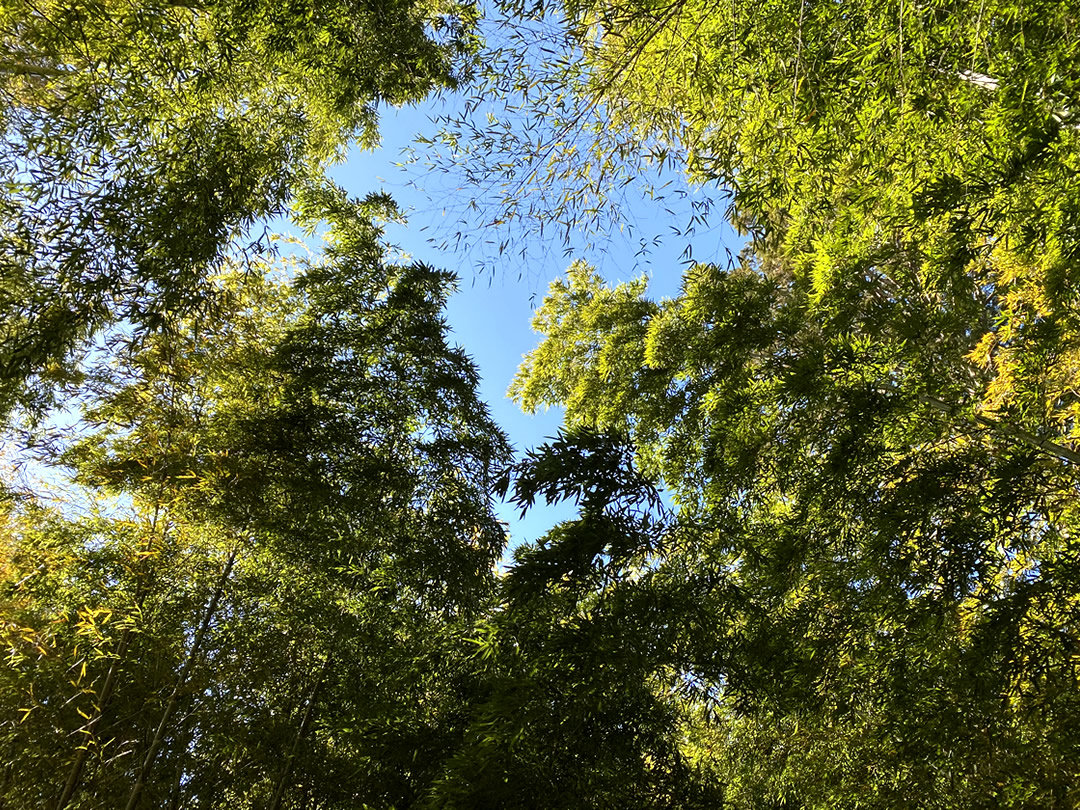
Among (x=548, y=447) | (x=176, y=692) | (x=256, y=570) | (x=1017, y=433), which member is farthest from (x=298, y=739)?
(x=1017, y=433)

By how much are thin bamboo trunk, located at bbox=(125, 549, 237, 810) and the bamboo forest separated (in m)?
0.04

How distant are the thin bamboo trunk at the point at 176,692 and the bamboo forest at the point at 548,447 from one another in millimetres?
36

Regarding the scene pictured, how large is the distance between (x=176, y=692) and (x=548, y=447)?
2652 mm

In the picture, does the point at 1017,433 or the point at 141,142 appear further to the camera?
the point at 1017,433

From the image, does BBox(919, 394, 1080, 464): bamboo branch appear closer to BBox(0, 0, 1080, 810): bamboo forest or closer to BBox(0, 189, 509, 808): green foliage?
BBox(0, 0, 1080, 810): bamboo forest

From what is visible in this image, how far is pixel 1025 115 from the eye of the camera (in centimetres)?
198

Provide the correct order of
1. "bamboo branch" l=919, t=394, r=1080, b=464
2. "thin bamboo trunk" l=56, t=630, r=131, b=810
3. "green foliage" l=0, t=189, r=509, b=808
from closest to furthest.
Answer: "bamboo branch" l=919, t=394, r=1080, b=464 < "thin bamboo trunk" l=56, t=630, r=131, b=810 < "green foliage" l=0, t=189, r=509, b=808

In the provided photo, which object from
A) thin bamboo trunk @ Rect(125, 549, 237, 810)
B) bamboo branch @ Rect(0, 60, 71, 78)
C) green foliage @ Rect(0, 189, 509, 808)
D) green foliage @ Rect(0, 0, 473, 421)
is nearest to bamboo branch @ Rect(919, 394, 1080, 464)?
green foliage @ Rect(0, 189, 509, 808)

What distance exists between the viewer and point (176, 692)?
3.17 m

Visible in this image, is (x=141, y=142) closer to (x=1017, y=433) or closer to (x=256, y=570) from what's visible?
(x=256, y=570)

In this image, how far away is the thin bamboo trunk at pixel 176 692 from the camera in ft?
→ 10.1

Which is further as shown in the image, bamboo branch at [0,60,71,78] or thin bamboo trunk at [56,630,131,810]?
thin bamboo trunk at [56,630,131,810]

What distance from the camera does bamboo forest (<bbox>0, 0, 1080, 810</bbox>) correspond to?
88.7 inches

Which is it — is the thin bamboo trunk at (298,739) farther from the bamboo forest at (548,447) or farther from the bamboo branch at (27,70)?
the bamboo branch at (27,70)
